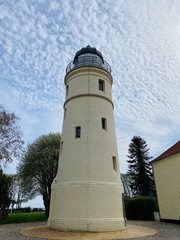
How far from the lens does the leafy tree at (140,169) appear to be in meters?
35.2

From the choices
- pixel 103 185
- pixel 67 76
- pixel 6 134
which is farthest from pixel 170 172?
pixel 6 134

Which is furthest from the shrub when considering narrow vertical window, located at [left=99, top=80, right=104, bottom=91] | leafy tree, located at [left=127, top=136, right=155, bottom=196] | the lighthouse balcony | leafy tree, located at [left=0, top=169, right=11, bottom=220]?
the lighthouse balcony

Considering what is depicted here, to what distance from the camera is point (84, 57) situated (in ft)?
57.3

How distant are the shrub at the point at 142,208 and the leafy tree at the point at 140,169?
383 inches

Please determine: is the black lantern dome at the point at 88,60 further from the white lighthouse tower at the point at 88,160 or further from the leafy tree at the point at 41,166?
the leafy tree at the point at 41,166

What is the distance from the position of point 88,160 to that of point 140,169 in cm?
2589

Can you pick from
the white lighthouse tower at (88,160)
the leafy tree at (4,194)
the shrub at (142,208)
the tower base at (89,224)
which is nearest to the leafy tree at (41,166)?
the leafy tree at (4,194)

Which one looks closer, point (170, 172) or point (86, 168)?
point (86, 168)

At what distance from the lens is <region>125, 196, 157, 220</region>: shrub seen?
77.2 feet

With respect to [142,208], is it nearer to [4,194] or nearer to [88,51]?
[4,194]

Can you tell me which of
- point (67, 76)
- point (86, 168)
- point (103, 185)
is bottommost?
point (103, 185)

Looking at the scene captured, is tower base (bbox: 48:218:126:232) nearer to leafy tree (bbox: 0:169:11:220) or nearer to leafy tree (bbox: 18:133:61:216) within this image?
leafy tree (bbox: 0:169:11:220)

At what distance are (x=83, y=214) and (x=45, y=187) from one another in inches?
697

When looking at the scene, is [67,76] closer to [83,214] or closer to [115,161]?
[115,161]
